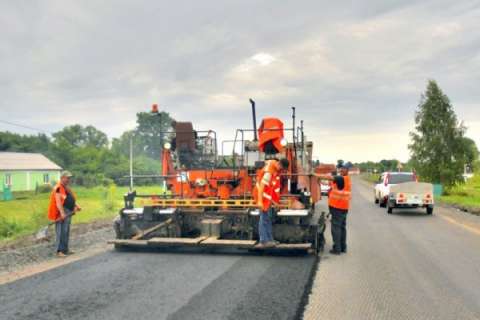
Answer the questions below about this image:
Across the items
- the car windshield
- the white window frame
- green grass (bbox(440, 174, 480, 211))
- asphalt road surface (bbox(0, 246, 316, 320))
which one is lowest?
asphalt road surface (bbox(0, 246, 316, 320))

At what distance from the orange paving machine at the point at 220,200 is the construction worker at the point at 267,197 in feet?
0.67

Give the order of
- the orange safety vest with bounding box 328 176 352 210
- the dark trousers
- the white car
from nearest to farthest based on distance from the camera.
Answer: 1. the dark trousers
2. the orange safety vest with bounding box 328 176 352 210
3. the white car

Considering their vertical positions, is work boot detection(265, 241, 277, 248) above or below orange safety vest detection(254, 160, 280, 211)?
below

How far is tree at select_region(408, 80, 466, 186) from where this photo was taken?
41656 mm

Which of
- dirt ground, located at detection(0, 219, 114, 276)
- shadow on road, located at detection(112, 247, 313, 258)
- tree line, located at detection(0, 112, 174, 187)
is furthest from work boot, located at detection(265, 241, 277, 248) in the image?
tree line, located at detection(0, 112, 174, 187)

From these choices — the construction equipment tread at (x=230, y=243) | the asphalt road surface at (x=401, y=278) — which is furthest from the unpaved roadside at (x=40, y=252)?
the asphalt road surface at (x=401, y=278)

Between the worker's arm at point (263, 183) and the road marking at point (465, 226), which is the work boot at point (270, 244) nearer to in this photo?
the worker's arm at point (263, 183)

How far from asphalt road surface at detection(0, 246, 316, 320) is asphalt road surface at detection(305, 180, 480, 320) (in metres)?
0.44

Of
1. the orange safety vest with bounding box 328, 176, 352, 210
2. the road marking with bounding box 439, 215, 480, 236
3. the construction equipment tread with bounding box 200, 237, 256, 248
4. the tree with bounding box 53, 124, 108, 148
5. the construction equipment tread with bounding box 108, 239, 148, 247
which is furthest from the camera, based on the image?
the tree with bounding box 53, 124, 108, 148

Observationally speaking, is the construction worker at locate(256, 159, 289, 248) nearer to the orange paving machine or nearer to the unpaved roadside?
the orange paving machine

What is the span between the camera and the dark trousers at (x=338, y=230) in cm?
1044

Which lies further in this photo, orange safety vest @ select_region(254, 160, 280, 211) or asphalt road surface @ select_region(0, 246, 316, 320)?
orange safety vest @ select_region(254, 160, 280, 211)

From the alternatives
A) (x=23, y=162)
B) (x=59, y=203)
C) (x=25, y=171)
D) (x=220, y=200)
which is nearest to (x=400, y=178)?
(x=220, y=200)

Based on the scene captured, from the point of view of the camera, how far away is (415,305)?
20.9 ft
